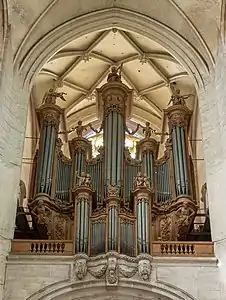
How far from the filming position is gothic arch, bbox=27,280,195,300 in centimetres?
1155

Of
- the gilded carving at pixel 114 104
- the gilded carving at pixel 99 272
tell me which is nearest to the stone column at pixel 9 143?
the gilded carving at pixel 99 272

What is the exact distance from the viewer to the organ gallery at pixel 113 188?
12172 millimetres

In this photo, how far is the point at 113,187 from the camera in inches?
506

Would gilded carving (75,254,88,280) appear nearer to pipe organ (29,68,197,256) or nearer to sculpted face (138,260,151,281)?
pipe organ (29,68,197,256)

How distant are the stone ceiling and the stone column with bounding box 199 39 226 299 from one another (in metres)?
2.29

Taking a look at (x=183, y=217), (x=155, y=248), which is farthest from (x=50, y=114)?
(x=155, y=248)

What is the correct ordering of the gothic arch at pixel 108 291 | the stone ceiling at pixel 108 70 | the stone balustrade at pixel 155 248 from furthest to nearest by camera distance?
the stone ceiling at pixel 108 70 < the stone balustrade at pixel 155 248 < the gothic arch at pixel 108 291

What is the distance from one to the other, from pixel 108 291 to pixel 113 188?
2122 mm

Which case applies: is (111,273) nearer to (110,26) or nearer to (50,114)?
(50,114)

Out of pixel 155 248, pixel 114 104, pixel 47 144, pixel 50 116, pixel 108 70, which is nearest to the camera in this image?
pixel 155 248

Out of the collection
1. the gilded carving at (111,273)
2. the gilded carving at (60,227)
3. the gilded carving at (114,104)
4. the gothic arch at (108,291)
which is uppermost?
the gilded carving at (114,104)

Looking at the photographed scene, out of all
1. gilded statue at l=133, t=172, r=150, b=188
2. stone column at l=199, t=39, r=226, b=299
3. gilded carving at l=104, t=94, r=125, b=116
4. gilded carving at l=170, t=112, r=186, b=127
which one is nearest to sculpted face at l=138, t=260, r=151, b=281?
stone column at l=199, t=39, r=226, b=299

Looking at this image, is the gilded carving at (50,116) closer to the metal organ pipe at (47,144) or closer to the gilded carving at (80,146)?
the metal organ pipe at (47,144)

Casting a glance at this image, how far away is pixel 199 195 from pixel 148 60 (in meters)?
4.09
